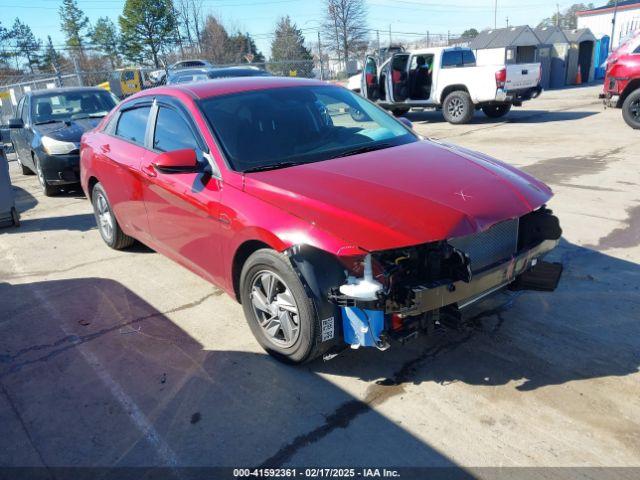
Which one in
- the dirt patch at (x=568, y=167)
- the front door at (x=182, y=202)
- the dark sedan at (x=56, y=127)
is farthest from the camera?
the dark sedan at (x=56, y=127)

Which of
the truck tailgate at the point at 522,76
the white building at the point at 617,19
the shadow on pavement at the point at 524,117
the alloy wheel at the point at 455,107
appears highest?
the white building at the point at 617,19

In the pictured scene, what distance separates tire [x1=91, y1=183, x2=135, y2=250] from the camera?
18.1 ft

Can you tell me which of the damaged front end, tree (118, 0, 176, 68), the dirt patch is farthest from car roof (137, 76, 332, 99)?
tree (118, 0, 176, 68)

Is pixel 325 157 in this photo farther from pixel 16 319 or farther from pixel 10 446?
pixel 16 319

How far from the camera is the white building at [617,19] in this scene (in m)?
35.5

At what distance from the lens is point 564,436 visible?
262cm

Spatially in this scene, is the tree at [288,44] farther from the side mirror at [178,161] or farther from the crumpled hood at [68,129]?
the side mirror at [178,161]

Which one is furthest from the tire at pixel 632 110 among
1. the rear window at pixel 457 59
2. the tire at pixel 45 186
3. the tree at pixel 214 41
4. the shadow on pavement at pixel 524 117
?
the tree at pixel 214 41

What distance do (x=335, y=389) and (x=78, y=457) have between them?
1.44 meters

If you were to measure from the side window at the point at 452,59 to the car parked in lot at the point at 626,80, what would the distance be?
4.12 m

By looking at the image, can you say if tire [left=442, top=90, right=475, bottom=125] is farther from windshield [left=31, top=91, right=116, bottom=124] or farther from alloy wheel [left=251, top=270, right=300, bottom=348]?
alloy wheel [left=251, top=270, right=300, bottom=348]

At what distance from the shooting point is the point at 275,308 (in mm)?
3238

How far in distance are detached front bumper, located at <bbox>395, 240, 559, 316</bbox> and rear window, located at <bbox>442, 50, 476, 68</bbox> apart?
12.5m

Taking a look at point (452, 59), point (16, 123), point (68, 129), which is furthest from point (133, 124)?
point (452, 59)
